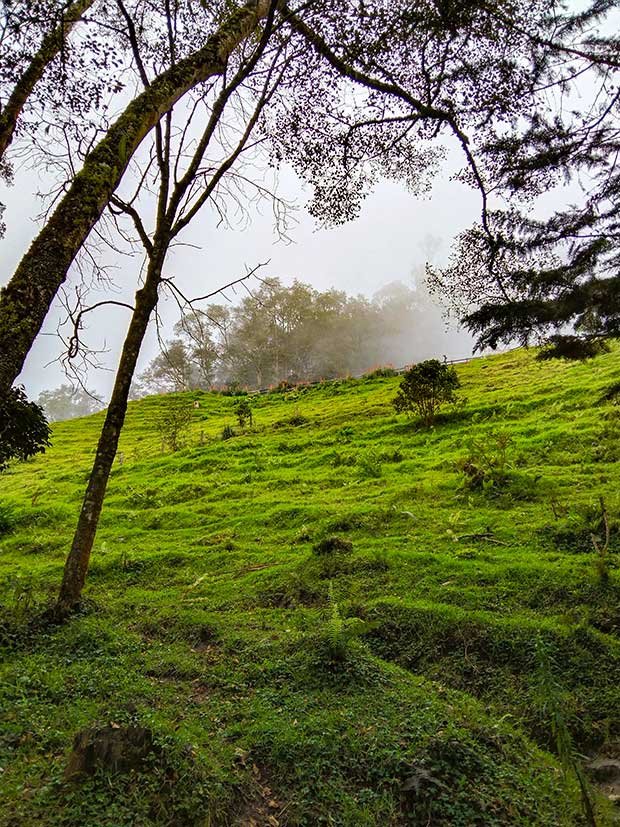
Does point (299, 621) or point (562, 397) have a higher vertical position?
point (562, 397)

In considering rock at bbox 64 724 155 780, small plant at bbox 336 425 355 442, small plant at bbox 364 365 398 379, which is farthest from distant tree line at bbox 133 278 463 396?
rock at bbox 64 724 155 780

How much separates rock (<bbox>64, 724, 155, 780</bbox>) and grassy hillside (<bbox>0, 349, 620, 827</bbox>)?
76 millimetres

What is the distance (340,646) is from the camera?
436 cm

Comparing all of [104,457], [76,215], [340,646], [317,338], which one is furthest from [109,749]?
[317,338]

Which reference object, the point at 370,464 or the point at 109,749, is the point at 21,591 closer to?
the point at 109,749

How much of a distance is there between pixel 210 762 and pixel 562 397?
1278 cm

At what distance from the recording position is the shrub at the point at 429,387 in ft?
46.1

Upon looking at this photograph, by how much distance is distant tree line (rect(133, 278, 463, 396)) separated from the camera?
163 ft

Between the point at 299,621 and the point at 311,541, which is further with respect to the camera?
the point at 311,541

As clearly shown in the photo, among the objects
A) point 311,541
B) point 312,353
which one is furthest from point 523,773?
point 312,353

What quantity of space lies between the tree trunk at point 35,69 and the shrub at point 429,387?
1131 centimetres

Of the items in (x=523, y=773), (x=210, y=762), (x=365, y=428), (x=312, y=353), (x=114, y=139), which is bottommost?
(x=523, y=773)

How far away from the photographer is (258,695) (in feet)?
13.3

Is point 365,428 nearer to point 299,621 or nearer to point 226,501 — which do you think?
point 226,501
